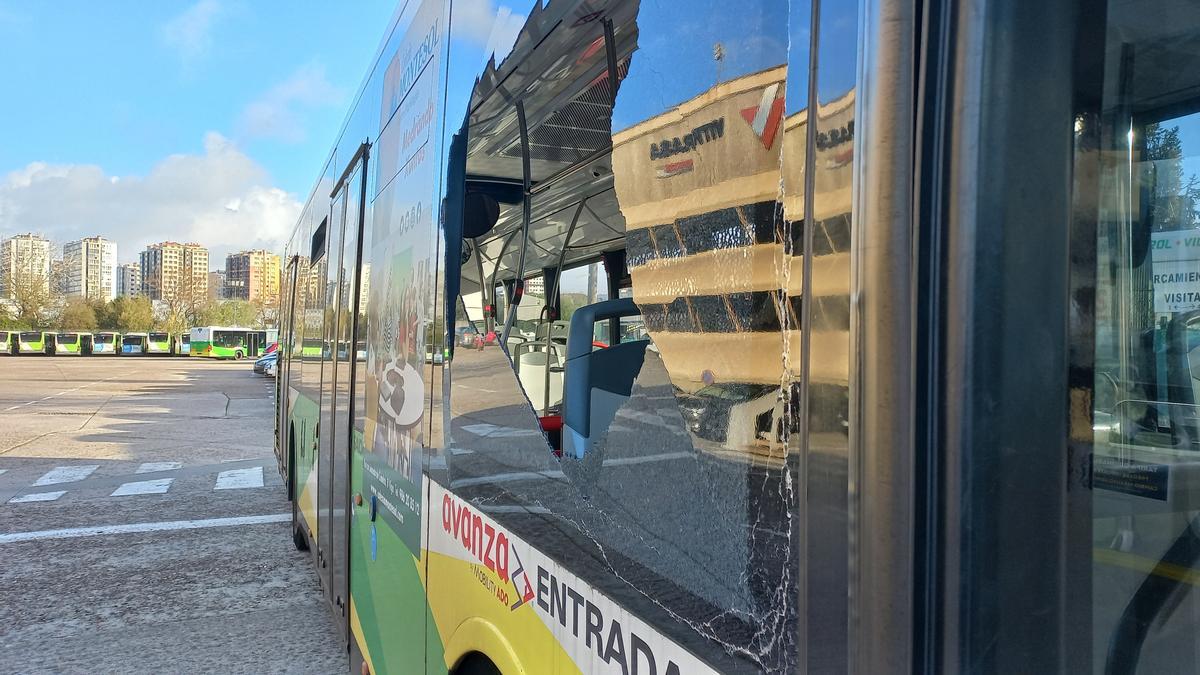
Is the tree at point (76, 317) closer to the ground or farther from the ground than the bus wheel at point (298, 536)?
farther from the ground

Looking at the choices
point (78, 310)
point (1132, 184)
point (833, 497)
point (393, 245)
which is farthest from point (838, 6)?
point (78, 310)

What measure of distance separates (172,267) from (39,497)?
11711 cm

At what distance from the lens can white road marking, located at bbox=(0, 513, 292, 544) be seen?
7.45 meters

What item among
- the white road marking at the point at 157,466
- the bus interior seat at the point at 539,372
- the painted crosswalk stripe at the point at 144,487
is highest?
the bus interior seat at the point at 539,372

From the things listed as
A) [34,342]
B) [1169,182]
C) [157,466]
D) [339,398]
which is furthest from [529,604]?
[34,342]

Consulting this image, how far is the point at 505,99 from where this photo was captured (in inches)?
73.1

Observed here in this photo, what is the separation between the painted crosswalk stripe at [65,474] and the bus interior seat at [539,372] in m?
10.4

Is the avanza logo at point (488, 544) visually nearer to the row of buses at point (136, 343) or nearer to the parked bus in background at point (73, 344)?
the row of buses at point (136, 343)

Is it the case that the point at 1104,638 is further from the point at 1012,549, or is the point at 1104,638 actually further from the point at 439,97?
the point at 439,97

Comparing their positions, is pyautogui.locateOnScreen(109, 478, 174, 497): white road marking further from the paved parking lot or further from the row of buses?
the row of buses

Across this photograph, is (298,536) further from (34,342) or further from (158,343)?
(158,343)

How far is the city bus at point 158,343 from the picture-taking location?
5652cm

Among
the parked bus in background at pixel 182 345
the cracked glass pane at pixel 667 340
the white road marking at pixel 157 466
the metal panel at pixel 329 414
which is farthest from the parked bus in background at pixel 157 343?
the cracked glass pane at pixel 667 340

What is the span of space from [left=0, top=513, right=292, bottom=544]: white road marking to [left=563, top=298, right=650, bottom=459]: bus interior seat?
7.29 meters
